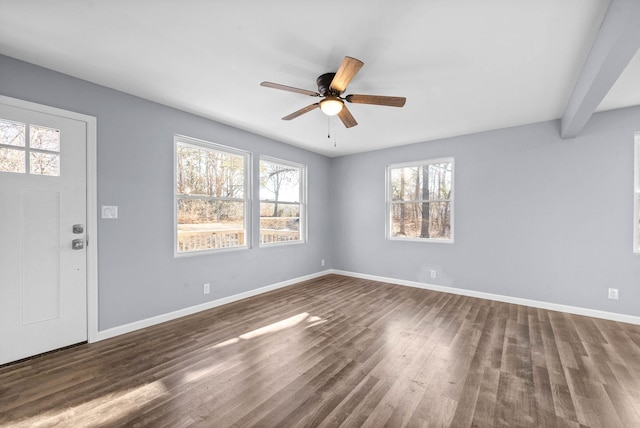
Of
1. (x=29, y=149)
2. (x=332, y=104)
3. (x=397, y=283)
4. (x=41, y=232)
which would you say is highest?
(x=332, y=104)

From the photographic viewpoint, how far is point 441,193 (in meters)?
4.79

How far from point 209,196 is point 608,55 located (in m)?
4.18

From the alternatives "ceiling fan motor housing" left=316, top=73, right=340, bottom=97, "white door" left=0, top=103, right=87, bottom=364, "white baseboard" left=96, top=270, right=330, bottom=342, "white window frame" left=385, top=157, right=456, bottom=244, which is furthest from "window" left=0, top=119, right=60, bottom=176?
"white window frame" left=385, top=157, right=456, bottom=244

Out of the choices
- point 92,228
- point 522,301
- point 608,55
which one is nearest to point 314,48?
point 608,55

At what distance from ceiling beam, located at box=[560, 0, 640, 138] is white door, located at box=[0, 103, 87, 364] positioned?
4.35 metres

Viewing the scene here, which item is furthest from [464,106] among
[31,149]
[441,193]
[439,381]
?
[31,149]

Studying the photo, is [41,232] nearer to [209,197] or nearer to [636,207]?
[209,197]

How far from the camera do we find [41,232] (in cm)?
251

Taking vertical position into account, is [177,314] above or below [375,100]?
below

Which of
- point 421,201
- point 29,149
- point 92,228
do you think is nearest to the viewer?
point 29,149

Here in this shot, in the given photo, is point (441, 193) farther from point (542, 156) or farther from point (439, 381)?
point (439, 381)

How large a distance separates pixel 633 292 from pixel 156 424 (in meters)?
5.08

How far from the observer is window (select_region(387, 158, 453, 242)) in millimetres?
4734

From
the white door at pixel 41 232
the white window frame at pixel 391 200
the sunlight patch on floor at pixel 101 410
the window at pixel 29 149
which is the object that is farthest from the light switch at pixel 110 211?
the white window frame at pixel 391 200
